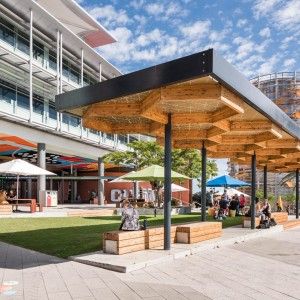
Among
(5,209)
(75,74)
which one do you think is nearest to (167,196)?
(5,209)

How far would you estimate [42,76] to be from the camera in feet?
104

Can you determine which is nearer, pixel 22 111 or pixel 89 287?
pixel 89 287

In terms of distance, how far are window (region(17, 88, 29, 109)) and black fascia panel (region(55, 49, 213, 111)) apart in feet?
62.7

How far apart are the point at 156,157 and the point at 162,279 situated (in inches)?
1035

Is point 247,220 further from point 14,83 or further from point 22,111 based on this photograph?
point 14,83

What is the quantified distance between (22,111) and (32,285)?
22.1 m

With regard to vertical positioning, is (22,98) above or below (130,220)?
above

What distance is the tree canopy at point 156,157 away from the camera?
109 feet

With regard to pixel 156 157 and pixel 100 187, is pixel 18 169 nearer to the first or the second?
pixel 156 157

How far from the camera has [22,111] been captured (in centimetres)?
2752

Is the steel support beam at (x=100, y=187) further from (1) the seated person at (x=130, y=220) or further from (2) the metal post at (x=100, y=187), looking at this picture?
(1) the seated person at (x=130, y=220)

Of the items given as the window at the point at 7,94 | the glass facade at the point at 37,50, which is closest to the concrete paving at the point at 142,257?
the window at the point at 7,94

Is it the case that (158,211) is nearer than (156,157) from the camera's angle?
Yes

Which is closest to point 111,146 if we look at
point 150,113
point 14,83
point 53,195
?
point 53,195
